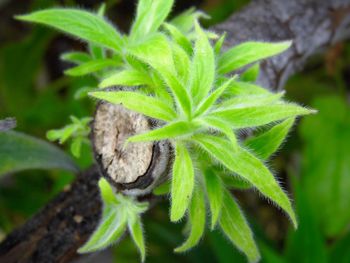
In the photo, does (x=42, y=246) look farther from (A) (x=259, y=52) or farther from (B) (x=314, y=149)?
(B) (x=314, y=149)

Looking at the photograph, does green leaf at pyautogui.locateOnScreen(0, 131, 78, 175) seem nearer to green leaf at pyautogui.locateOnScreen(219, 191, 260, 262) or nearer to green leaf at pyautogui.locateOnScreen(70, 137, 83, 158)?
green leaf at pyautogui.locateOnScreen(70, 137, 83, 158)

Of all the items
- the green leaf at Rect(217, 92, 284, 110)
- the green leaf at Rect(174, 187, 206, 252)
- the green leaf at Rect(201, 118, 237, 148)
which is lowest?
the green leaf at Rect(174, 187, 206, 252)

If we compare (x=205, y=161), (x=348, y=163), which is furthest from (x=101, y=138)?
(x=348, y=163)

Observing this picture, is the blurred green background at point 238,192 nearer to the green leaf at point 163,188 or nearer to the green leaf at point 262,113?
the green leaf at point 163,188

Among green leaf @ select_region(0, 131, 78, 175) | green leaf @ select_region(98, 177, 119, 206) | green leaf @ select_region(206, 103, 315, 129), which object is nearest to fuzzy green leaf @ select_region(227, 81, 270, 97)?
green leaf @ select_region(206, 103, 315, 129)

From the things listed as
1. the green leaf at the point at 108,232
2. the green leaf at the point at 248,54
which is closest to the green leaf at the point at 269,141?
the green leaf at the point at 248,54

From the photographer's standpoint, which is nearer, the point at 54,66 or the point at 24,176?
the point at 24,176

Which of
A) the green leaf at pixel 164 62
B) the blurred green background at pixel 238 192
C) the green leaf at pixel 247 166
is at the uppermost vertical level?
the green leaf at pixel 164 62
